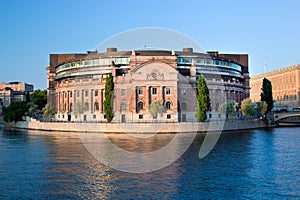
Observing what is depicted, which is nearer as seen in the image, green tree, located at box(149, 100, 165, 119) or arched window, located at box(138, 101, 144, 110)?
green tree, located at box(149, 100, 165, 119)

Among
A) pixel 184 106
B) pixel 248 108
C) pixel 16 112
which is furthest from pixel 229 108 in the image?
pixel 16 112

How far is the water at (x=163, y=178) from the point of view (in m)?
24.2

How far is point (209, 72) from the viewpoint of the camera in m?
100

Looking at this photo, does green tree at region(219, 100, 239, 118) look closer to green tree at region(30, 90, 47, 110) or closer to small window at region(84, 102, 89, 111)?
small window at region(84, 102, 89, 111)

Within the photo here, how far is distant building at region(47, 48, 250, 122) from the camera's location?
87.5 m

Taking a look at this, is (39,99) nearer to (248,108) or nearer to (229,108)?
(229,108)

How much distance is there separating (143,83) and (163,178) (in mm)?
59402

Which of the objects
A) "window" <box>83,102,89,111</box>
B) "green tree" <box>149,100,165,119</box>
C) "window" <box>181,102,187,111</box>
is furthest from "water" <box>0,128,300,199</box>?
"window" <box>83,102,89,111</box>

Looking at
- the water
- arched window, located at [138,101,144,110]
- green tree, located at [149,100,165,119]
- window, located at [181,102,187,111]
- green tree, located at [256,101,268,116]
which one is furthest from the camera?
green tree, located at [256,101,268,116]

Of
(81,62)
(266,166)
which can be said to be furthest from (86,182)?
(81,62)

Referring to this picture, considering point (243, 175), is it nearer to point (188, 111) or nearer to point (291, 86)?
point (188, 111)

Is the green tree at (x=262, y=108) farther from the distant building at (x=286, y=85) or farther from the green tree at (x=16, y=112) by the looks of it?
the green tree at (x=16, y=112)

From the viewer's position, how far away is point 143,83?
87188 mm

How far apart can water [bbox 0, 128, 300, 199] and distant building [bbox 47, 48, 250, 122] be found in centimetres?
4638
